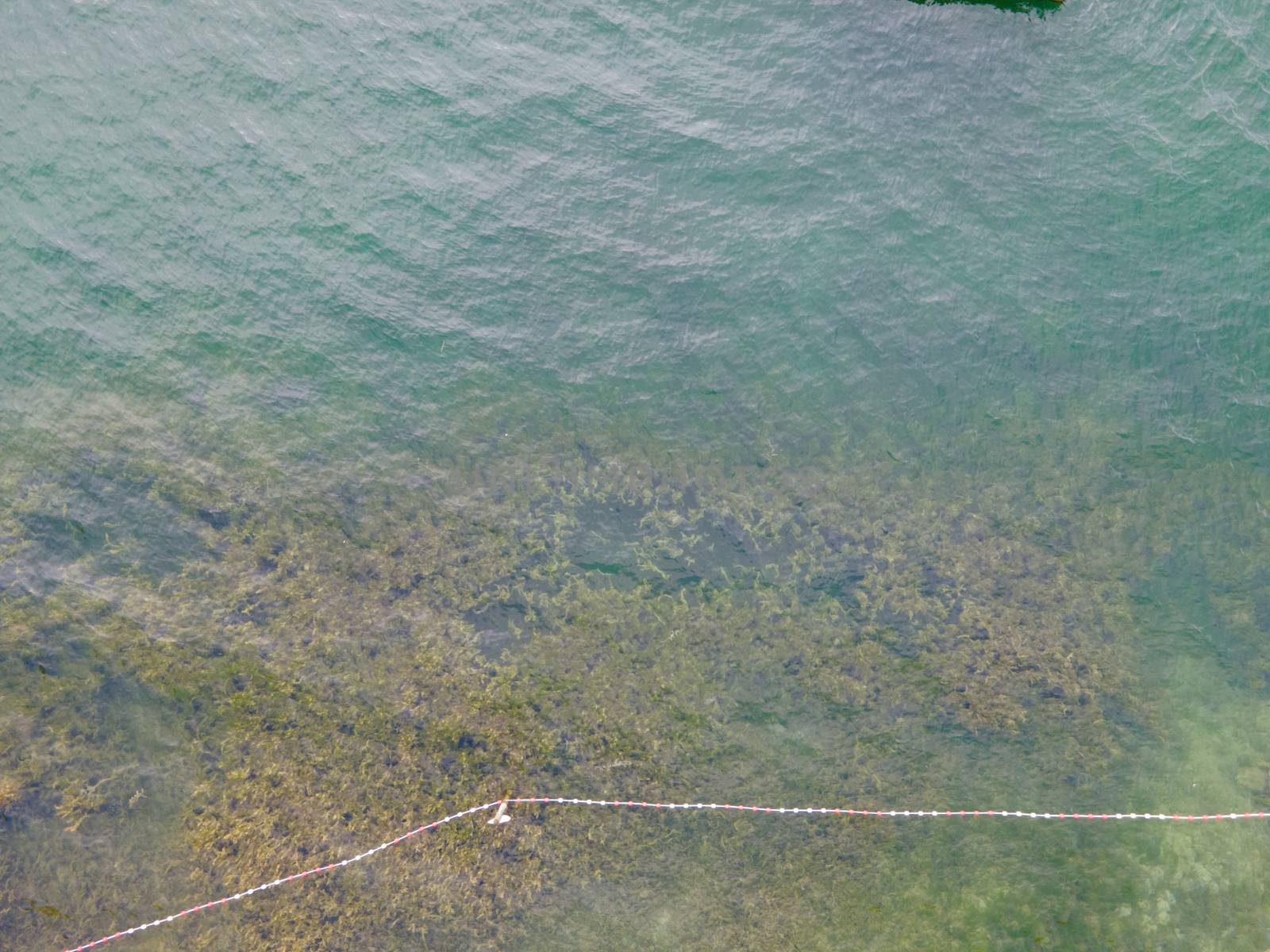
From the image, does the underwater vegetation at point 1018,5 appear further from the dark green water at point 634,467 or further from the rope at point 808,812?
the rope at point 808,812

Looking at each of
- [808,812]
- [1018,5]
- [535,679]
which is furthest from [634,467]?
[1018,5]

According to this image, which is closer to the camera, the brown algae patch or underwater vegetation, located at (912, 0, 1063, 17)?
the brown algae patch

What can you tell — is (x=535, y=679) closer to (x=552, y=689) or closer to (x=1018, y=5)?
(x=552, y=689)

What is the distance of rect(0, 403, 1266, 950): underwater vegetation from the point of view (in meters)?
5.58

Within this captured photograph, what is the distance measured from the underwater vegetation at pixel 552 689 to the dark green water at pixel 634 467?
0.09ft

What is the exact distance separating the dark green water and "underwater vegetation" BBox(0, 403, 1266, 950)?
28 millimetres

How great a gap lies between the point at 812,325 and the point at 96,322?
15.3 ft

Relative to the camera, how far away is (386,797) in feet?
18.5

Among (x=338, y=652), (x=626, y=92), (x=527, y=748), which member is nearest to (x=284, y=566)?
(x=338, y=652)

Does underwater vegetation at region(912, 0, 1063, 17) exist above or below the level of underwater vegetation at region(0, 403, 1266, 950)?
above

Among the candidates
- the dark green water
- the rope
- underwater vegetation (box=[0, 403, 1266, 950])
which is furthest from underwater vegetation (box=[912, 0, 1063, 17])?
the rope

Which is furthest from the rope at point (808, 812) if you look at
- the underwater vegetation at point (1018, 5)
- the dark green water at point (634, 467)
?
the underwater vegetation at point (1018, 5)

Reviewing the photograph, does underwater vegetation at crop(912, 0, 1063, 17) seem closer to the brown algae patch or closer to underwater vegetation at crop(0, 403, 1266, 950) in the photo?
underwater vegetation at crop(0, 403, 1266, 950)

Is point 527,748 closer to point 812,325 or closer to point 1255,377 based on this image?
point 812,325
